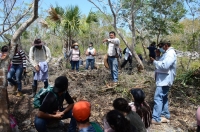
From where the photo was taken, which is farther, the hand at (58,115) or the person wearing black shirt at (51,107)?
the hand at (58,115)

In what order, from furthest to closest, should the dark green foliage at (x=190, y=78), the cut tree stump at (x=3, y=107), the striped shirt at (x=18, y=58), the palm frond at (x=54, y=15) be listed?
1. the palm frond at (x=54, y=15)
2. the dark green foliage at (x=190, y=78)
3. the striped shirt at (x=18, y=58)
4. the cut tree stump at (x=3, y=107)

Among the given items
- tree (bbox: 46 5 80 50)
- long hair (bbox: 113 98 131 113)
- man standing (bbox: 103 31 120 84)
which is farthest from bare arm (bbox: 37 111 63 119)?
tree (bbox: 46 5 80 50)

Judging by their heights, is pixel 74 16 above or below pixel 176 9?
below

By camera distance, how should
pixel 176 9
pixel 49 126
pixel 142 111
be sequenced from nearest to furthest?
pixel 142 111 → pixel 49 126 → pixel 176 9

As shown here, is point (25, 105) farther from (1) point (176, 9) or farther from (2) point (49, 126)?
(1) point (176, 9)

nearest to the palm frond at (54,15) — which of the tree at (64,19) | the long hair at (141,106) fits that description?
the tree at (64,19)

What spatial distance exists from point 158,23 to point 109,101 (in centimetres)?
838

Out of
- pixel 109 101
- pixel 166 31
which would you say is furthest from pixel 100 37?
pixel 109 101

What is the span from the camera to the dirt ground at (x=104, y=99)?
3.74 meters

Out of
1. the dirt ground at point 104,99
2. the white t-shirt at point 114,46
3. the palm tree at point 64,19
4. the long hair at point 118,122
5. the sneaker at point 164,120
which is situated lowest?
the sneaker at point 164,120

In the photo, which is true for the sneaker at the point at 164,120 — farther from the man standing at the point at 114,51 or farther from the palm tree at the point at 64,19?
the palm tree at the point at 64,19

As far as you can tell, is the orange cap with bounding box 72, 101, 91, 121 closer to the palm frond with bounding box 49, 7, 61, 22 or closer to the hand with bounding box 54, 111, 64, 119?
the hand with bounding box 54, 111, 64, 119

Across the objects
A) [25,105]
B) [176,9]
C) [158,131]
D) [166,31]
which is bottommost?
[158,131]

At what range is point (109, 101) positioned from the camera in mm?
4559
